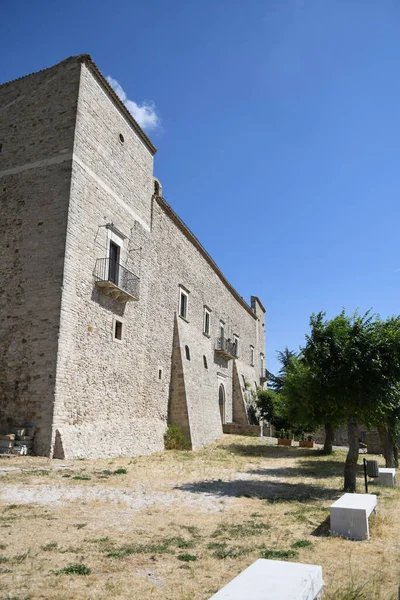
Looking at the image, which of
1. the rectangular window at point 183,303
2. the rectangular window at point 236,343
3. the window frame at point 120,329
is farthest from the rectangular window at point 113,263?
the rectangular window at point 236,343

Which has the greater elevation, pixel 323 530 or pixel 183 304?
pixel 183 304

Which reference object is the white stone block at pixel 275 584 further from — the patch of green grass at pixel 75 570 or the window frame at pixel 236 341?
the window frame at pixel 236 341

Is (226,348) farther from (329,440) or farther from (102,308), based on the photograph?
(102,308)

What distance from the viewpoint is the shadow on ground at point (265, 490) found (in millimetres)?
8344

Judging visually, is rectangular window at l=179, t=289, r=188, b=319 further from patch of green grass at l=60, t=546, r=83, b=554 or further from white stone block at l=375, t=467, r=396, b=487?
patch of green grass at l=60, t=546, r=83, b=554

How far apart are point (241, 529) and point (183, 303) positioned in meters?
15.7

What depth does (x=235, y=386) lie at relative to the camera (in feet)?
96.1

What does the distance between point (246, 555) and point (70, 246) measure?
9470 millimetres

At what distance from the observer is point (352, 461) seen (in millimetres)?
9406

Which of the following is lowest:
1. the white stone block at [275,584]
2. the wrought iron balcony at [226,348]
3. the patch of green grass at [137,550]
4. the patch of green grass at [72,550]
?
the patch of green grass at [137,550]

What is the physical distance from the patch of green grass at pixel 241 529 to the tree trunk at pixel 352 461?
3.80 m

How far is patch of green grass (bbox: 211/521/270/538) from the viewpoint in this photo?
5.52m

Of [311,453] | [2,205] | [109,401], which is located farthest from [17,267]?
[311,453]

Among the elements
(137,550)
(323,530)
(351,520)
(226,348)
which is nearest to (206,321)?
(226,348)
